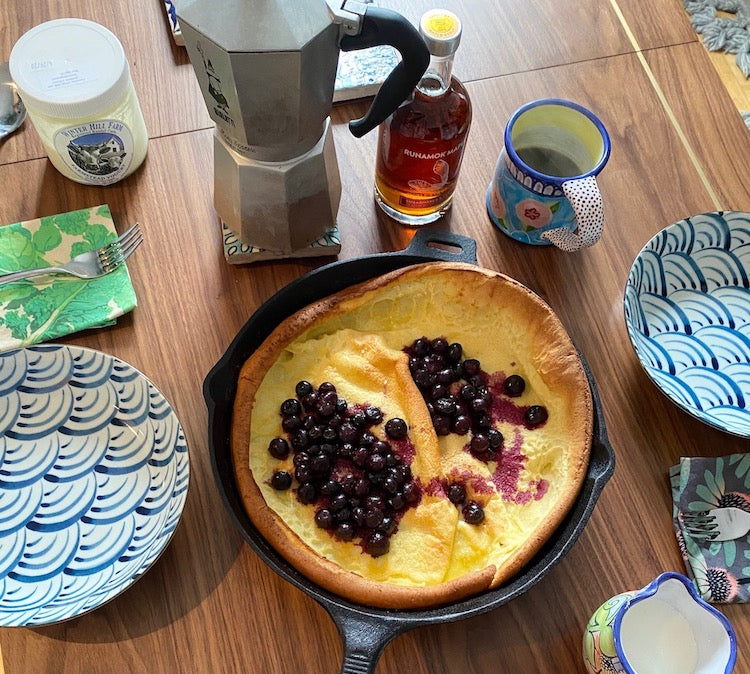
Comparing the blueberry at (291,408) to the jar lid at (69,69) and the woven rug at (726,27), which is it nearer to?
the jar lid at (69,69)

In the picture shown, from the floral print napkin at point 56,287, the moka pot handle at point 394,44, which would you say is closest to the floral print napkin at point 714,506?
the moka pot handle at point 394,44

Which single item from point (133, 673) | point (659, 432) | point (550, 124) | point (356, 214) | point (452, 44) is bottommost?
point (133, 673)

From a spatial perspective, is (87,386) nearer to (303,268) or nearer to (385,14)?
(303,268)

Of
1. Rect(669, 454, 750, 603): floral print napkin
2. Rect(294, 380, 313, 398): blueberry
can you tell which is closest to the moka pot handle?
Rect(294, 380, 313, 398): blueberry

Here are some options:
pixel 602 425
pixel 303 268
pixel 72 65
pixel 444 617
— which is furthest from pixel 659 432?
pixel 72 65

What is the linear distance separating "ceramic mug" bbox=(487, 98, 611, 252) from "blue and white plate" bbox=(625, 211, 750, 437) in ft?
0.37

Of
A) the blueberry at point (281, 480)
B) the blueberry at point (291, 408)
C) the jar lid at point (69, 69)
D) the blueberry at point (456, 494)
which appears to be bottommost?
the blueberry at point (456, 494)

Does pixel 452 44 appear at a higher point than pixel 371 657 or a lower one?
higher

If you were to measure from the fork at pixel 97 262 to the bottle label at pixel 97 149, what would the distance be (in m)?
0.09

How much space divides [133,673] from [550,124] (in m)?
0.83

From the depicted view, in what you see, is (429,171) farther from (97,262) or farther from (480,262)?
(97,262)

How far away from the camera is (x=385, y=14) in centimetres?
73

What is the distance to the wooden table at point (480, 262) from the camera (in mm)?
852

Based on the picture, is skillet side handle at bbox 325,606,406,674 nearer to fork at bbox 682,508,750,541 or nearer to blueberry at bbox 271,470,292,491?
blueberry at bbox 271,470,292,491
